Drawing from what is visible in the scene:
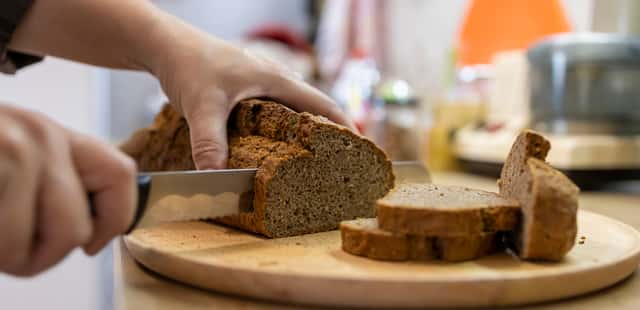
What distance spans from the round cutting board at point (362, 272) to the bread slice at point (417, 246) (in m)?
0.02

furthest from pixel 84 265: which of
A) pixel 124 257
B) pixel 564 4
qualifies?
pixel 564 4

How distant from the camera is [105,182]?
2.60 ft

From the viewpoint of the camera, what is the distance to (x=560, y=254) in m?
1.00

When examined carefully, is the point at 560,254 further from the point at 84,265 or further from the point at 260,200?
the point at 84,265

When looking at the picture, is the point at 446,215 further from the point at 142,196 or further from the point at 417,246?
the point at 142,196

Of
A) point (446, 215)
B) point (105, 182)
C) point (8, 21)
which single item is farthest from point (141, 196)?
point (8, 21)

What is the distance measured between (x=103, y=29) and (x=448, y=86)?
2300 millimetres

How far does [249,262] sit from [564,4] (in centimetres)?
223

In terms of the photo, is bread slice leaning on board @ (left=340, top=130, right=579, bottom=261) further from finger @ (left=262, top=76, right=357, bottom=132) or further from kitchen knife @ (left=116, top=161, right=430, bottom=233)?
finger @ (left=262, top=76, right=357, bottom=132)

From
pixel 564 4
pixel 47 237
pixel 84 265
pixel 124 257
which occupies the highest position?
pixel 564 4

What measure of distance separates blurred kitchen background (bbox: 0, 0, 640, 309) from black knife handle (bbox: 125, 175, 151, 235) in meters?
1.57

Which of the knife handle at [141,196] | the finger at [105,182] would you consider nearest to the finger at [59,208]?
the finger at [105,182]

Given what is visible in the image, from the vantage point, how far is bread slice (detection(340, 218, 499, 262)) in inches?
40.1

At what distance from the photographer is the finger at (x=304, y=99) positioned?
1501 mm
